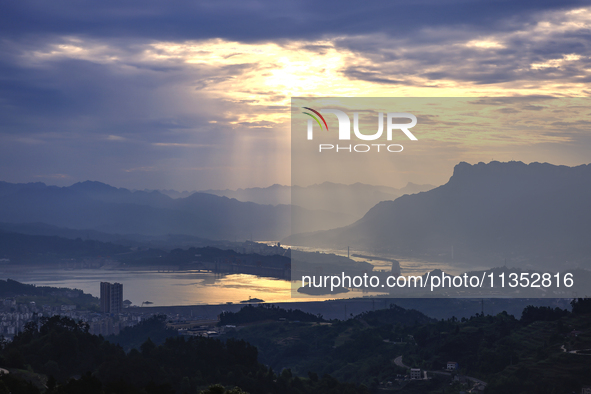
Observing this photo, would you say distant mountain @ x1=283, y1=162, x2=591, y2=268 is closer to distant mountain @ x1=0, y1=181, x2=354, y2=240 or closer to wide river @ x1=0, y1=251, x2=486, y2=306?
wide river @ x1=0, y1=251, x2=486, y2=306

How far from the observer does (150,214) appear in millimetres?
131250

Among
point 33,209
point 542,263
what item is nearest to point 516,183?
point 542,263

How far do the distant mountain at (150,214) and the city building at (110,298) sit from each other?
63.1 meters

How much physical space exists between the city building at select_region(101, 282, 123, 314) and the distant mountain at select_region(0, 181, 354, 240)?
63084 millimetres

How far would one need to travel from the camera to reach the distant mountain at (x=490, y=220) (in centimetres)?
7175

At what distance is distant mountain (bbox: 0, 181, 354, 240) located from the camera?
117 meters

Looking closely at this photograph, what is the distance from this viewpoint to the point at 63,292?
49062 mm

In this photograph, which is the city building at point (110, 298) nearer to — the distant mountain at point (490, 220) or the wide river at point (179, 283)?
the wide river at point (179, 283)

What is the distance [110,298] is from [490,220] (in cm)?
5039

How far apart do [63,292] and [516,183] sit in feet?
187

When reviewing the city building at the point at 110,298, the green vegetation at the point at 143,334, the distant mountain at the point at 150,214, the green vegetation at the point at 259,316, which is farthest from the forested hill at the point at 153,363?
the distant mountain at the point at 150,214

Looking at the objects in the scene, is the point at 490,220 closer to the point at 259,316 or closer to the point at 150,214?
the point at 259,316

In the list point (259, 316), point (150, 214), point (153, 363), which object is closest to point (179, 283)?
point (259, 316)

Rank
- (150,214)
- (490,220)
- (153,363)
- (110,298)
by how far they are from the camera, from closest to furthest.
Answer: (153,363)
(110,298)
(490,220)
(150,214)
